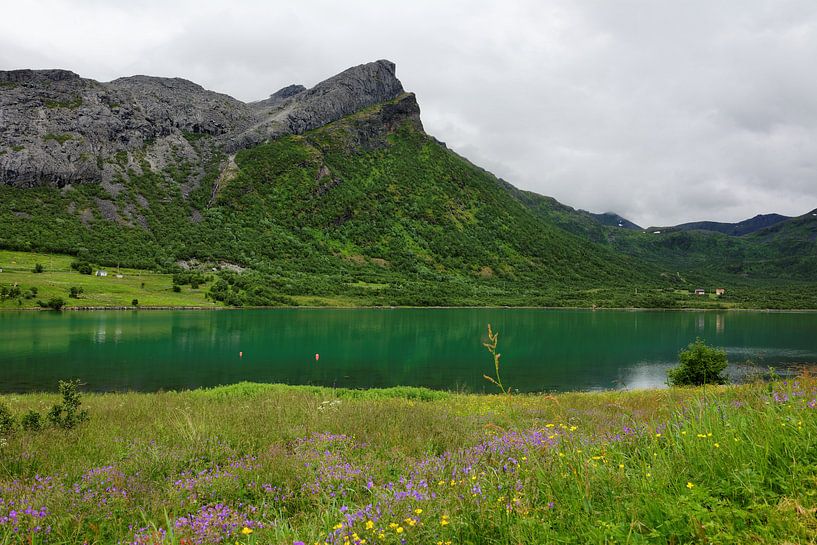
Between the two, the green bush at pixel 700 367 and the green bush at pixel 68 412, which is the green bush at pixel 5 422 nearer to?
the green bush at pixel 68 412

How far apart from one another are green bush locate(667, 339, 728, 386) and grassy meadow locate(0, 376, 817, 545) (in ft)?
95.6

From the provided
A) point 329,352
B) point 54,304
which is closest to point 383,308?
point 54,304

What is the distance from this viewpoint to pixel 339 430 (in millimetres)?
8703

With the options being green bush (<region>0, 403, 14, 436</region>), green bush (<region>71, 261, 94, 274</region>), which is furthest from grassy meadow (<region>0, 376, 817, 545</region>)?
green bush (<region>71, 261, 94, 274</region>)

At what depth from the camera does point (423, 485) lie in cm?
489

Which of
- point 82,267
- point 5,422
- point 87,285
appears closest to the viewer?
point 5,422

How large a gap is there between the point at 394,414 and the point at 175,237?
216638 millimetres

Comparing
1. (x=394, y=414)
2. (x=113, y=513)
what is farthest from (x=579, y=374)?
(x=113, y=513)

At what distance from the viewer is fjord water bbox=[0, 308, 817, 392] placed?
41.2 metres

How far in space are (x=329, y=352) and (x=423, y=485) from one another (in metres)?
54.7

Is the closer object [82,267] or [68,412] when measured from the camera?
[68,412]

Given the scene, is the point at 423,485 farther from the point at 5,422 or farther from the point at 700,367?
the point at 700,367

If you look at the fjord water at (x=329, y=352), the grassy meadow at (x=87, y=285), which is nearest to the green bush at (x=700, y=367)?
the fjord water at (x=329, y=352)

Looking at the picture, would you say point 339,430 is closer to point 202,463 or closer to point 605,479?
point 202,463
